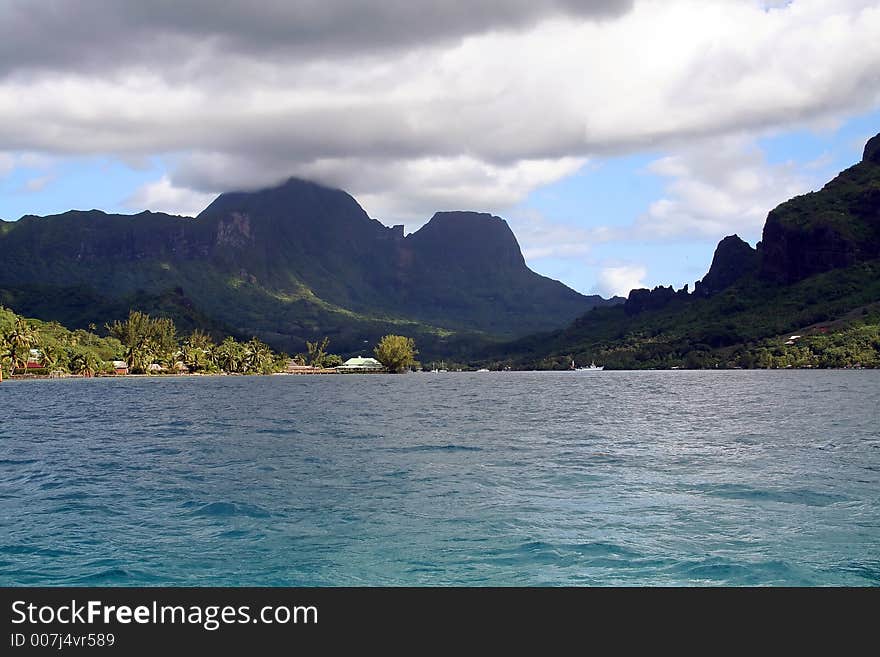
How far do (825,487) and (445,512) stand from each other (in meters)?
20.3

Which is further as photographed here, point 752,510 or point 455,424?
point 455,424

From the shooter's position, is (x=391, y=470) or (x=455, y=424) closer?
(x=391, y=470)

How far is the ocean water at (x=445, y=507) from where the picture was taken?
2409cm

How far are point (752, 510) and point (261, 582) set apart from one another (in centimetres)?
2151

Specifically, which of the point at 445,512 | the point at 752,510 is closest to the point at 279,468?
the point at 445,512

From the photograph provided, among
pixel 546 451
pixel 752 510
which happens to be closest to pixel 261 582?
pixel 752 510

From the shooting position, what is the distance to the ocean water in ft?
79.0

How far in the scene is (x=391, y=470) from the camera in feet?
149

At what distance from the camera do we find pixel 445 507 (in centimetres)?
3372
